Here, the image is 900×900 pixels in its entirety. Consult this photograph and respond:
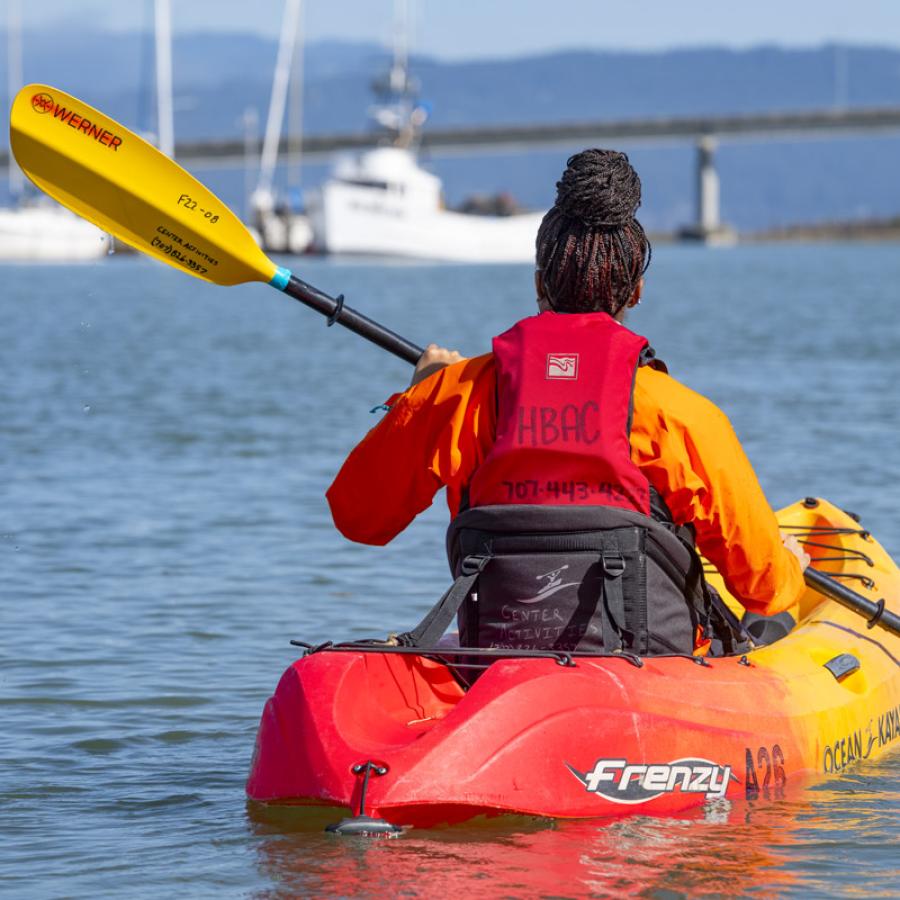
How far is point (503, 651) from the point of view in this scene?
3986mm

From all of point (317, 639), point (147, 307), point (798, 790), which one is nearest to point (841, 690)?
point (798, 790)

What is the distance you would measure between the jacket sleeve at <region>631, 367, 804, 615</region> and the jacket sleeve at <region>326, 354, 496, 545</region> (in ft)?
1.14

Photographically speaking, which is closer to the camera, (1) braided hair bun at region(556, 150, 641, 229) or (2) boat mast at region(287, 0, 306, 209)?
(1) braided hair bun at region(556, 150, 641, 229)

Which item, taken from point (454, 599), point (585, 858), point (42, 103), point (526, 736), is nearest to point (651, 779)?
point (585, 858)

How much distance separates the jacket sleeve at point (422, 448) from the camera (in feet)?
13.1

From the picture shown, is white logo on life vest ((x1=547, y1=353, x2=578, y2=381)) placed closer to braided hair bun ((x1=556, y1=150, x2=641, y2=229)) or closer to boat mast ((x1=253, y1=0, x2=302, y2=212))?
braided hair bun ((x1=556, y1=150, x2=641, y2=229))

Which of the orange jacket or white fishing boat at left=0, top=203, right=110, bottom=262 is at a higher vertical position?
white fishing boat at left=0, top=203, right=110, bottom=262

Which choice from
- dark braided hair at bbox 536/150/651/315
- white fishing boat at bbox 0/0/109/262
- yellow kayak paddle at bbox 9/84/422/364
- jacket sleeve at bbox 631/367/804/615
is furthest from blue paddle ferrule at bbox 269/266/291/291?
white fishing boat at bbox 0/0/109/262

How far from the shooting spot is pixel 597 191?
3936mm

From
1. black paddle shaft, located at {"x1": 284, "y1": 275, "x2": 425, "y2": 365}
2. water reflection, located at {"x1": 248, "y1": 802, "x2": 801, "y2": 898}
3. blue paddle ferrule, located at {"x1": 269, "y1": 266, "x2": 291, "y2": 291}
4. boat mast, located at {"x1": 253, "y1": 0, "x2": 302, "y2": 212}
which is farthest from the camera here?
boat mast, located at {"x1": 253, "y1": 0, "x2": 302, "y2": 212}

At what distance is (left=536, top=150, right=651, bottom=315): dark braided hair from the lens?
395cm

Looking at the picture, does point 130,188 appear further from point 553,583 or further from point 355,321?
point 553,583

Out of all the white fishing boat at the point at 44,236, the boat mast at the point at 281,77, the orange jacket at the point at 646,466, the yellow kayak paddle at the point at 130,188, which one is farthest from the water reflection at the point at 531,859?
the white fishing boat at the point at 44,236

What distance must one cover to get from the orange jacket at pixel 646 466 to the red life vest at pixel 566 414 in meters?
0.05
